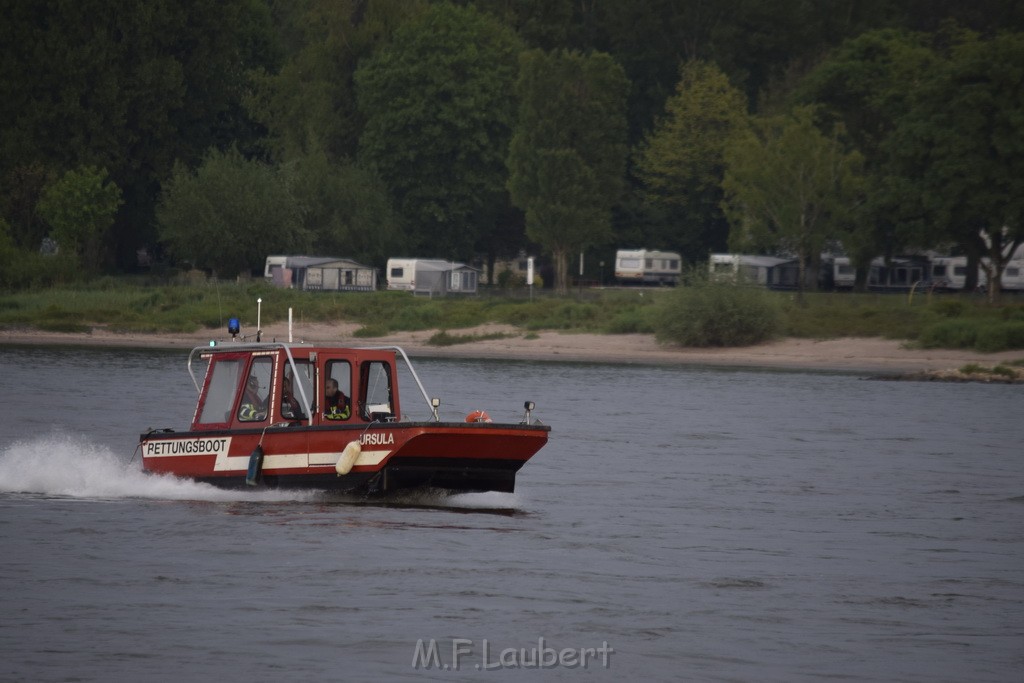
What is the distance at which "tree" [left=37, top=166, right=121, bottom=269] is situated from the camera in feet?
311

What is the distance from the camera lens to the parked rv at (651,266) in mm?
111062

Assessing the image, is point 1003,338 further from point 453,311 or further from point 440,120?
point 440,120

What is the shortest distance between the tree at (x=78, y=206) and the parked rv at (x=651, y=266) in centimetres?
3412

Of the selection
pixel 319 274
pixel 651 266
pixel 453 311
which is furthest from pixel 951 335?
pixel 319 274

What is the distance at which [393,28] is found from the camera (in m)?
117

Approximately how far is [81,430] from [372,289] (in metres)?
62.0

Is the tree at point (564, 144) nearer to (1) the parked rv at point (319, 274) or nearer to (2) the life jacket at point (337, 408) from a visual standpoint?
(1) the parked rv at point (319, 274)

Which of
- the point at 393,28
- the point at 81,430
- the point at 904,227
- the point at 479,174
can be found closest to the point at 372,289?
the point at 479,174

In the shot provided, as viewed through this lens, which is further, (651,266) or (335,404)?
(651,266)

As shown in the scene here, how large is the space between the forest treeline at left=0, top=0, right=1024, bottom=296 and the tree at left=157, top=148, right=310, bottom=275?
0.59 feet

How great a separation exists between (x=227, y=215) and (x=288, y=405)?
7524 centimetres

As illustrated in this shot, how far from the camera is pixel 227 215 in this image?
98.7m

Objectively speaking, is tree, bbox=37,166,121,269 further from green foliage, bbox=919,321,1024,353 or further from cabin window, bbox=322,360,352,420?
cabin window, bbox=322,360,352,420

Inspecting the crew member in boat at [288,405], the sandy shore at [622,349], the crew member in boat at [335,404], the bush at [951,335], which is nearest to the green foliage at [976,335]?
the bush at [951,335]
